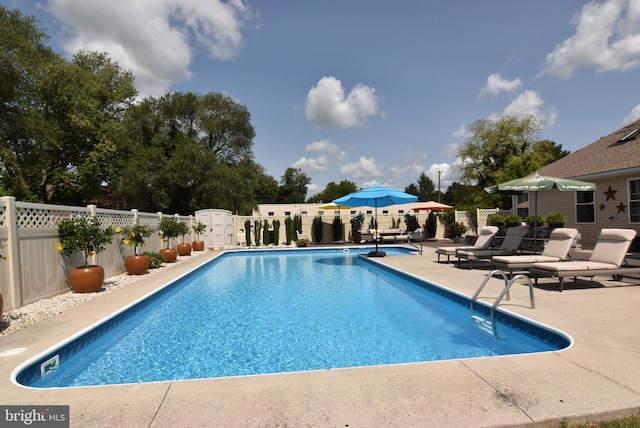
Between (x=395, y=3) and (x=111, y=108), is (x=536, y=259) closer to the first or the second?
(x=395, y=3)

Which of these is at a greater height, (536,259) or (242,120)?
(242,120)

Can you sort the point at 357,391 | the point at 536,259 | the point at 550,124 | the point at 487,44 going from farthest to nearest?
the point at 550,124, the point at 487,44, the point at 536,259, the point at 357,391

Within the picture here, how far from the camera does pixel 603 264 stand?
668 cm

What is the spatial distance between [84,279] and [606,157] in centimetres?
1634

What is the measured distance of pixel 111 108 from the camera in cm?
2619

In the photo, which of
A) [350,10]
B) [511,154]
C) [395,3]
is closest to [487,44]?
[395,3]

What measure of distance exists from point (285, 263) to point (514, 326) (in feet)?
32.4

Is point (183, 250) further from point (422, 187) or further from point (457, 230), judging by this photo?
point (422, 187)

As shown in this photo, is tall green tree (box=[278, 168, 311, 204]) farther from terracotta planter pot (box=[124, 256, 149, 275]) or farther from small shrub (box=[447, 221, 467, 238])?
terracotta planter pot (box=[124, 256, 149, 275])

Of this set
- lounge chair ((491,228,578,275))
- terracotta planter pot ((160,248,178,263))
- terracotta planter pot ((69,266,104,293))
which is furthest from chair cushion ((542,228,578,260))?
terracotta planter pot ((160,248,178,263))

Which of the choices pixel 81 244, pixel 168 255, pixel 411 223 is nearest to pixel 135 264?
pixel 81 244

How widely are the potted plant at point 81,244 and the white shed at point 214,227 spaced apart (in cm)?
1157

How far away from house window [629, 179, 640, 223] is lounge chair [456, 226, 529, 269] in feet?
16.0

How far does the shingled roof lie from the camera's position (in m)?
11.8
